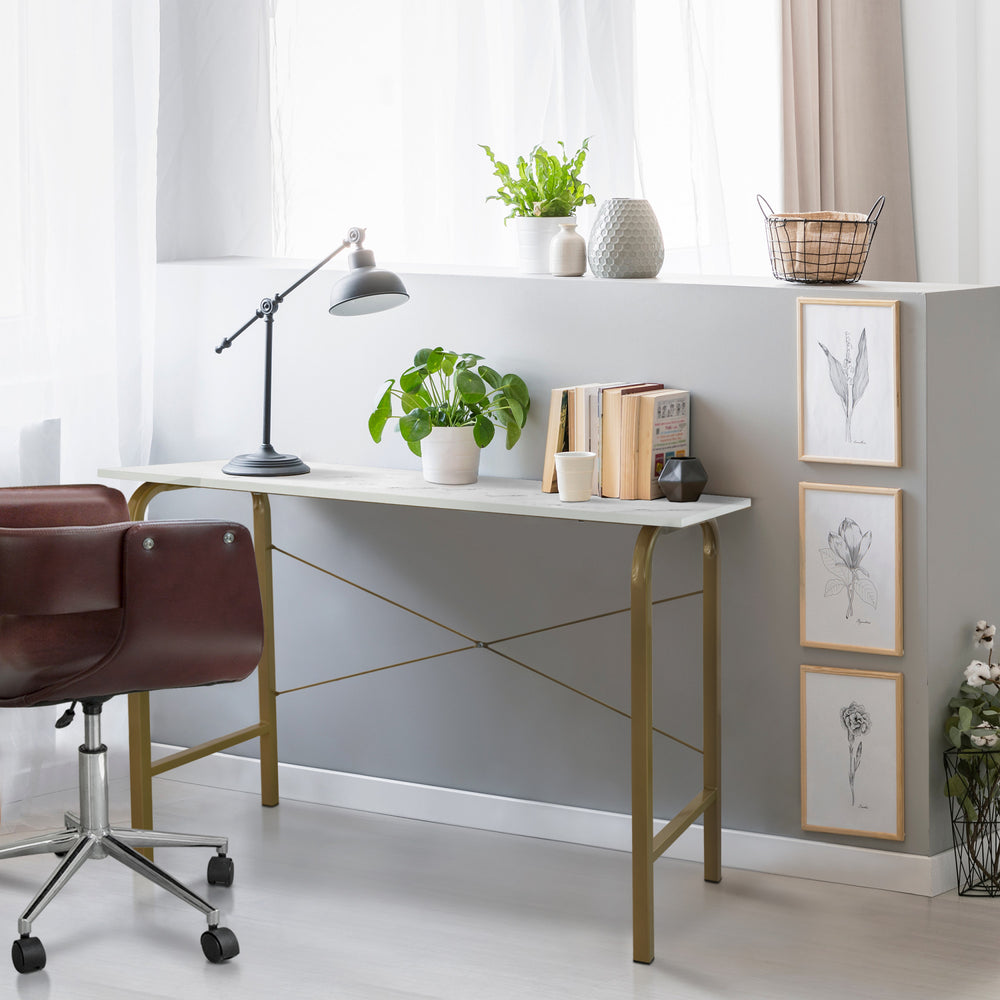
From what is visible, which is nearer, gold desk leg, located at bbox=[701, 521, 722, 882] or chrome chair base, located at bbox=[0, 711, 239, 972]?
chrome chair base, located at bbox=[0, 711, 239, 972]

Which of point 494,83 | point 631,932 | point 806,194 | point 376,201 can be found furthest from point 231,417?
point 806,194

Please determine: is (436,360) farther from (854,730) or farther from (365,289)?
(854,730)

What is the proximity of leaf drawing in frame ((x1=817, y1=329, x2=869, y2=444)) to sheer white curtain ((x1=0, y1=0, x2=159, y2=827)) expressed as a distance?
159 centimetres

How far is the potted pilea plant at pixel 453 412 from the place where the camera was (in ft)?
9.86

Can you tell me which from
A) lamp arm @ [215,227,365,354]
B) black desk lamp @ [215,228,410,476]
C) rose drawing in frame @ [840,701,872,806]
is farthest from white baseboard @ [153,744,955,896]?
lamp arm @ [215,227,365,354]

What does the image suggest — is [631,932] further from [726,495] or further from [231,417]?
[231,417]

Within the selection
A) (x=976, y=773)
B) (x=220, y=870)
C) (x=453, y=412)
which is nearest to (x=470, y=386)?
(x=453, y=412)

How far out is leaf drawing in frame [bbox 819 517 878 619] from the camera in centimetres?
287

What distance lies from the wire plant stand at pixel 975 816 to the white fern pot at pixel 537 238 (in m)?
1.27

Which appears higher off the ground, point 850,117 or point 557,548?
point 850,117

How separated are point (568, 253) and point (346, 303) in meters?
0.48

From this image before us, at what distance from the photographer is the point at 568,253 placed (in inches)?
123

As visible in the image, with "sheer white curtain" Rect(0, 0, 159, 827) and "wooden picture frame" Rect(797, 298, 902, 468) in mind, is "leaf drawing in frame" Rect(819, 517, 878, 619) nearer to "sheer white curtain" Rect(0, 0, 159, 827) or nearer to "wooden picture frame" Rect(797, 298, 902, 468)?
"wooden picture frame" Rect(797, 298, 902, 468)

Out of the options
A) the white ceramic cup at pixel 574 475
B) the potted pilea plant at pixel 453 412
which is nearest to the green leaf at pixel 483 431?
the potted pilea plant at pixel 453 412
